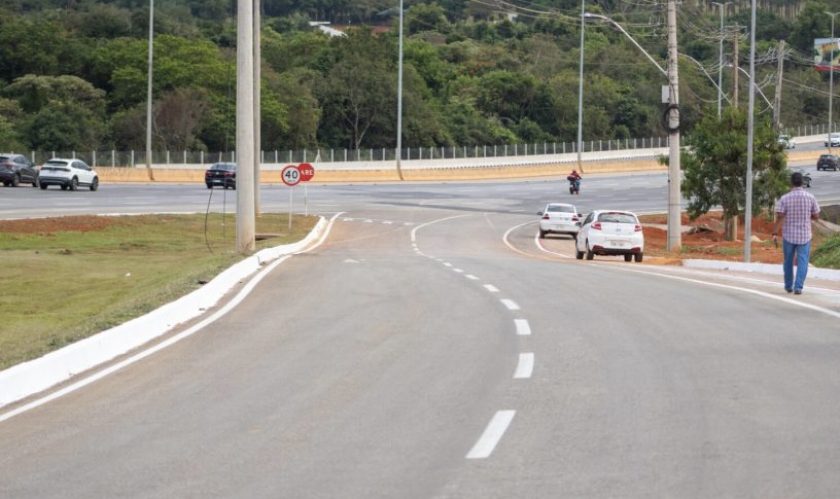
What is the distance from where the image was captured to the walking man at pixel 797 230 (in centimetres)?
1869

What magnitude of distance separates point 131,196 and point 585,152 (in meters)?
58.8

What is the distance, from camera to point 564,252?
45.8 metres

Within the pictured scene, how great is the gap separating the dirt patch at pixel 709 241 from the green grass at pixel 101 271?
12.7m

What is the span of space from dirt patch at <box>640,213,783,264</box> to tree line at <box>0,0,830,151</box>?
65.2ft

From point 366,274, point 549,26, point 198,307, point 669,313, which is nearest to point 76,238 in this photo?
point 366,274

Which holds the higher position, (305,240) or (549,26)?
(549,26)

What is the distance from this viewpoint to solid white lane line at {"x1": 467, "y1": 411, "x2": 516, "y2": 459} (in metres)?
8.16

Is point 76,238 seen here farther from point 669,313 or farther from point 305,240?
point 669,313

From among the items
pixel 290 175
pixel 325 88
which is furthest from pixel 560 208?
pixel 325 88

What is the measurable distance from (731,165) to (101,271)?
2954cm

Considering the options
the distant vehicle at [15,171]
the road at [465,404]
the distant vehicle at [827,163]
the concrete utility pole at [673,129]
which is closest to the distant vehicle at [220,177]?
the distant vehicle at [15,171]

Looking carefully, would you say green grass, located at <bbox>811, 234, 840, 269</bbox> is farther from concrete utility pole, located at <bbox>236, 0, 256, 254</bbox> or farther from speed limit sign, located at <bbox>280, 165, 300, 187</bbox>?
speed limit sign, located at <bbox>280, 165, 300, 187</bbox>

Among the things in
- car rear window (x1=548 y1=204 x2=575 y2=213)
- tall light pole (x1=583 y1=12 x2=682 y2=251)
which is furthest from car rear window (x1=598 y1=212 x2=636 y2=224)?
car rear window (x1=548 y1=204 x2=575 y2=213)

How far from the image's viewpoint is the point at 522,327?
14.7 m
